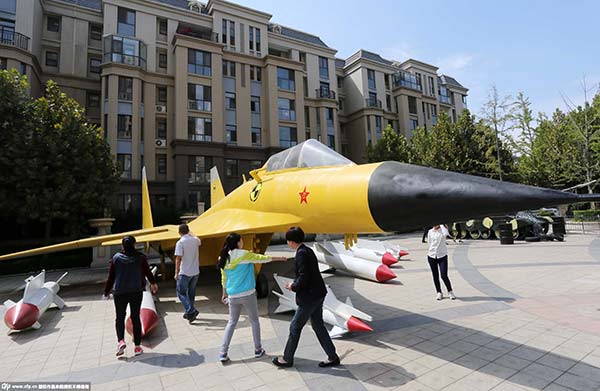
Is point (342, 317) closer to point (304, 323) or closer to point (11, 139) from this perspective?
point (304, 323)

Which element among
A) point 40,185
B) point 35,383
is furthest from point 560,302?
point 40,185

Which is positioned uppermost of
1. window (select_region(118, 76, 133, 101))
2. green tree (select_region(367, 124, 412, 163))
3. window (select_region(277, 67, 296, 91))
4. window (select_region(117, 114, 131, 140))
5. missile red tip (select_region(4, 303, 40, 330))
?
window (select_region(277, 67, 296, 91))

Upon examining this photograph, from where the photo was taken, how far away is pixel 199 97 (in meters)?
26.2

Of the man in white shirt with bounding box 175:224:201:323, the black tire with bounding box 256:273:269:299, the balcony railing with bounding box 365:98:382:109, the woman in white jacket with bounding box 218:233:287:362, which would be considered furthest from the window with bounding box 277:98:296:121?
the woman in white jacket with bounding box 218:233:287:362

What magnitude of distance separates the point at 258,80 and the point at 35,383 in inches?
1152

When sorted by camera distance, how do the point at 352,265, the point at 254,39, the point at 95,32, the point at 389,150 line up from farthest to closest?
the point at 254,39 → the point at 389,150 → the point at 95,32 → the point at 352,265

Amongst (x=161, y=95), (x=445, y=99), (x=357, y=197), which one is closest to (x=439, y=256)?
(x=357, y=197)

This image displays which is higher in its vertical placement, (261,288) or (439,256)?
(439,256)

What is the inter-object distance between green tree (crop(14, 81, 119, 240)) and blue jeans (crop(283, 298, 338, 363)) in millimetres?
14567

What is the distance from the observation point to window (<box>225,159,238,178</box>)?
27023 millimetres

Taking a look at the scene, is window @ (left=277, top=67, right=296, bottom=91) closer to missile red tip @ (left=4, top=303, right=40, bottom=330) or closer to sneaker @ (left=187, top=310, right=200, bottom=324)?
sneaker @ (left=187, top=310, right=200, bottom=324)

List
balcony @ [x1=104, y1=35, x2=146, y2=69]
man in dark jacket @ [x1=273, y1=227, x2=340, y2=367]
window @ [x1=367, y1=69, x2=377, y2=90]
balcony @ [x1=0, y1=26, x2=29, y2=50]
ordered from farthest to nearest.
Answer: window @ [x1=367, y1=69, x2=377, y2=90] → balcony @ [x1=104, y1=35, x2=146, y2=69] → balcony @ [x1=0, y1=26, x2=29, y2=50] → man in dark jacket @ [x1=273, y1=227, x2=340, y2=367]

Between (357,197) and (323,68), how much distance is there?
115 ft

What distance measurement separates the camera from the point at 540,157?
27.3m
